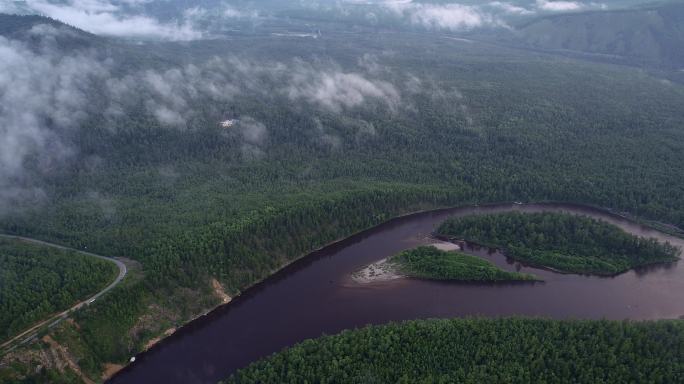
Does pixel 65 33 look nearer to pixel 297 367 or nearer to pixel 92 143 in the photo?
pixel 92 143

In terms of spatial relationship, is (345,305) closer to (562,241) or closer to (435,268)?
(435,268)

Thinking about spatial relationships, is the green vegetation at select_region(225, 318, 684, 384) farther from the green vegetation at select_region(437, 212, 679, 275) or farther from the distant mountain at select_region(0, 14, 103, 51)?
the distant mountain at select_region(0, 14, 103, 51)

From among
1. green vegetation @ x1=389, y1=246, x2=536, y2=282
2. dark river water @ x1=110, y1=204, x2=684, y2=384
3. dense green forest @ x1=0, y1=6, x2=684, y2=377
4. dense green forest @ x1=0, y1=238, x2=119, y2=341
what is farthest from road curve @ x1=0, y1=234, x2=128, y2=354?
green vegetation @ x1=389, y1=246, x2=536, y2=282

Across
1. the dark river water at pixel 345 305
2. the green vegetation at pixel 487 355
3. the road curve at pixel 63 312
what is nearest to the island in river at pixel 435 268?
the dark river water at pixel 345 305

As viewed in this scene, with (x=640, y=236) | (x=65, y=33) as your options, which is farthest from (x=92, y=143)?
(x=640, y=236)

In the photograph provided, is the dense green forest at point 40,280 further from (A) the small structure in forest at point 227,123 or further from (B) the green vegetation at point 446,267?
(A) the small structure in forest at point 227,123

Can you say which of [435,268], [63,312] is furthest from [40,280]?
[435,268]

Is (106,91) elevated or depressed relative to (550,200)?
elevated
